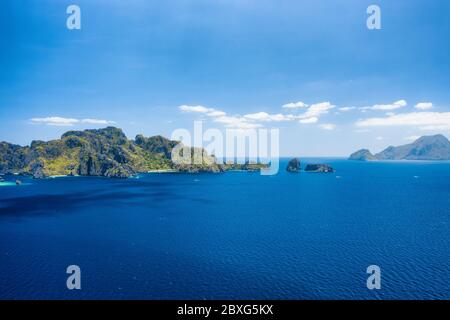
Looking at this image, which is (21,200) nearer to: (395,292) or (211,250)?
(211,250)

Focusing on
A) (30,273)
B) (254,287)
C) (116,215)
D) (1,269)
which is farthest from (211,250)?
(116,215)

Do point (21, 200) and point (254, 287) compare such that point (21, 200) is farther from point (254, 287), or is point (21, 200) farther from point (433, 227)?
point (433, 227)

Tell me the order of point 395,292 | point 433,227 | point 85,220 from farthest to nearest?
point 85,220 → point 433,227 → point 395,292
